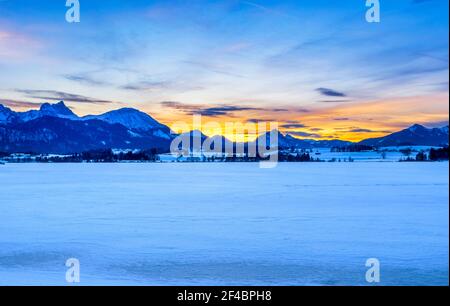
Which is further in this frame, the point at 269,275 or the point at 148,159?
the point at 148,159

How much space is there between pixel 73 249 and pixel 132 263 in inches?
58.3

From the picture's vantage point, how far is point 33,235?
8656mm

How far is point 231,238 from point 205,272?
2.24 m

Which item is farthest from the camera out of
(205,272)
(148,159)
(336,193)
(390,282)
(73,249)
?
(148,159)

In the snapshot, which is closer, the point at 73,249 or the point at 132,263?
the point at 132,263

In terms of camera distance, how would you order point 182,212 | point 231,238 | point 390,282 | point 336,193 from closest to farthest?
point 390,282 < point 231,238 < point 182,212 < point 336,193

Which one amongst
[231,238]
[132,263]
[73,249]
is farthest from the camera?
[231,238]

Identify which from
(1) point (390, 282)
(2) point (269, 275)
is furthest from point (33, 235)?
(1) point (390, 282)

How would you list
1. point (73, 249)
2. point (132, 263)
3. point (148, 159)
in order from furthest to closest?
point (148, 159) → point (73, 249) → point (132, 263)

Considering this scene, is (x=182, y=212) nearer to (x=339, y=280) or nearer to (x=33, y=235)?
(x=33, y=235)
